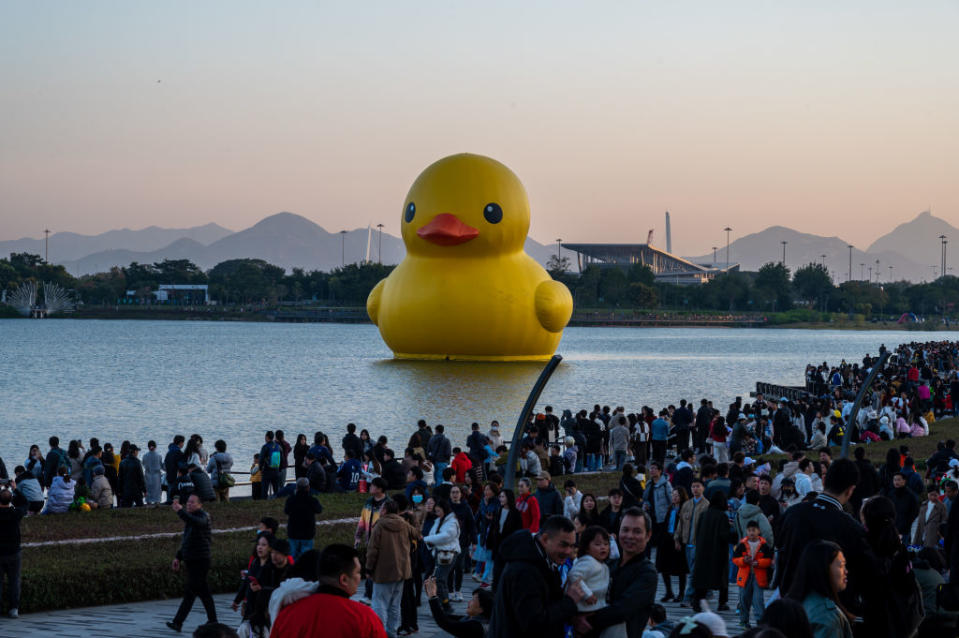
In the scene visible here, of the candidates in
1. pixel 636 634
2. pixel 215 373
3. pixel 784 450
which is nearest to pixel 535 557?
pixel 636 634

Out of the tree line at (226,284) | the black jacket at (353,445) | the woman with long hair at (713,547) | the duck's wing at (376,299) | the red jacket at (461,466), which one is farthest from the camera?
the tree line at (226,284)

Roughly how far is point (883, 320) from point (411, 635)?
531ft

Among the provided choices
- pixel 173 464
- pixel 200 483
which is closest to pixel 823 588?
pixel 200 483

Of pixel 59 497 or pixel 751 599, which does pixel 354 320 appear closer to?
pixel 59 497

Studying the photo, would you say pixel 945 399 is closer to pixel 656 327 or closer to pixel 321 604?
pixel 321 604

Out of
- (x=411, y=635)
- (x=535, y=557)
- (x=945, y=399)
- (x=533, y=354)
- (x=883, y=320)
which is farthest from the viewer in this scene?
(x=883, y=320)

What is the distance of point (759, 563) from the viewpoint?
9.07m

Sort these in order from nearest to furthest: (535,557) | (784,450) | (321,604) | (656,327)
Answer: (321,604) < (535,557) < (784,450) < (656,327)

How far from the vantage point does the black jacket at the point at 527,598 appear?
16.3 feet

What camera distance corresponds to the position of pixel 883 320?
6324 inches

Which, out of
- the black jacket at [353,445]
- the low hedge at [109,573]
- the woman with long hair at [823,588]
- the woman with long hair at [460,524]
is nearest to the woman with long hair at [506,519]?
the woman with long hair at [460,524]

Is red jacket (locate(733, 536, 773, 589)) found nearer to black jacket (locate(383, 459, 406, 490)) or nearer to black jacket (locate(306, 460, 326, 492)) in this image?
black jacket (locate(383, 459, 406, 490))

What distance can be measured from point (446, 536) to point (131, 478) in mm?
7601

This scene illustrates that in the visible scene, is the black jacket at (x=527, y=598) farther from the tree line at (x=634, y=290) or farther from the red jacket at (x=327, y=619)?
the tree line at (x=634, y=290)
